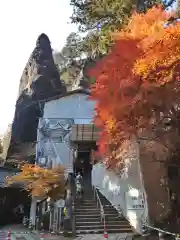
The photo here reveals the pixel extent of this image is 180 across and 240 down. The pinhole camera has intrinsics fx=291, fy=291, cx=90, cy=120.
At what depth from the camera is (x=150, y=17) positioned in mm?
15992

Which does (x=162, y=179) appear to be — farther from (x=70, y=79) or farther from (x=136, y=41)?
(x=70, y=79)

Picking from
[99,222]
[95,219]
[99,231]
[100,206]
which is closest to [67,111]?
[100,206]

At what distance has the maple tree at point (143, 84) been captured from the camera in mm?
13656

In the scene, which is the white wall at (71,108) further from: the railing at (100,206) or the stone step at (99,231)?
the stone step at (99,231)

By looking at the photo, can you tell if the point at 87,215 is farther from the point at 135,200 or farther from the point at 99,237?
the point at 135,200

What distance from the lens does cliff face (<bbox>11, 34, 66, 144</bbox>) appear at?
4269cm

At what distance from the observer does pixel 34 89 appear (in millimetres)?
44156

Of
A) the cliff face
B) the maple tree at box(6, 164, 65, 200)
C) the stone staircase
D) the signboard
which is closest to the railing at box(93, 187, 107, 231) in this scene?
the stone staircase

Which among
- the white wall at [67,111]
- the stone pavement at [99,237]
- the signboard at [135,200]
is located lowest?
the stone pavement at [99,237]

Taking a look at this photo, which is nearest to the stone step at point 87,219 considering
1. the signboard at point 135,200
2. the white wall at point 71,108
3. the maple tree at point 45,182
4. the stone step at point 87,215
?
the stone step at point 87,215

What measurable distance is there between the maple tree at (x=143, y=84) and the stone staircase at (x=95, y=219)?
462cm

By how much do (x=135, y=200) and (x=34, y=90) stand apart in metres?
30.6

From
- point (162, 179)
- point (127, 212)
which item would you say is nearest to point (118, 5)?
point (162, 179)

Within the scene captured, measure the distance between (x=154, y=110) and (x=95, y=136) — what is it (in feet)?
42.3
